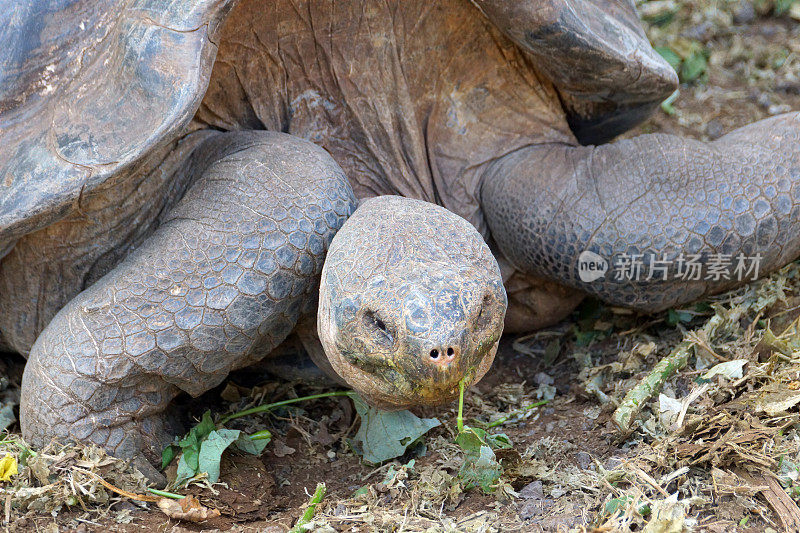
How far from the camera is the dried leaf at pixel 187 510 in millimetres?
2436

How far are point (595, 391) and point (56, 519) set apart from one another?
5.50 ft

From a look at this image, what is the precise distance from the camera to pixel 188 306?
8.42ft

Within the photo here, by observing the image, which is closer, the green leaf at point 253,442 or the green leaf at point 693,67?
the green leaf at point 253,442

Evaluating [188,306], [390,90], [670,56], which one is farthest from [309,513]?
[670,56]

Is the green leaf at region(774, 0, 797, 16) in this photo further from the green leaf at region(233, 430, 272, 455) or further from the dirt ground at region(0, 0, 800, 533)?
the green leaf at region(233, 430, 272, 455)

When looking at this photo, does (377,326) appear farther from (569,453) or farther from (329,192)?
(569,453)

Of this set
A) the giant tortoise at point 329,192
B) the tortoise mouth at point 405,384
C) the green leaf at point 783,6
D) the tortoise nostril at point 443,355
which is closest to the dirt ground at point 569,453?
the giant tortoise at point 329,192

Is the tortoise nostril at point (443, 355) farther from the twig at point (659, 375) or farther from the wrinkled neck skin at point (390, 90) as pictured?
the wrinkled neck skin at point (390, 90)

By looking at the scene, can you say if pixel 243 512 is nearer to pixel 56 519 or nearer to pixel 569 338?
pixel 56 519

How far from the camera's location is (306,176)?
2.72 m

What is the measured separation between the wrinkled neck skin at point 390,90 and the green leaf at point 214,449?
931 mm

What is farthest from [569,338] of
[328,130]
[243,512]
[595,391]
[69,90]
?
[69,90]

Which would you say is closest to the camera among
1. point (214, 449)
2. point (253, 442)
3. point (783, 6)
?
point (214, 449)

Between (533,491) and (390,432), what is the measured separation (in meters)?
0.51
